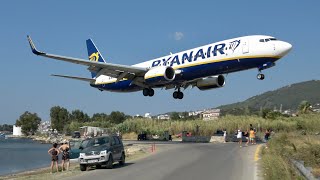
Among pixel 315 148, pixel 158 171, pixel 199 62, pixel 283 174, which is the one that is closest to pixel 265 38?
pixel 199 62

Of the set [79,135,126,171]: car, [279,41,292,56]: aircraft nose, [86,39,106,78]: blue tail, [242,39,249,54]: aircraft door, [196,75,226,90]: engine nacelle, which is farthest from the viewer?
[86,39,106,78]: blue tail

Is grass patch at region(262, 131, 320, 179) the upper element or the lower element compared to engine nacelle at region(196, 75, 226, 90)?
lower

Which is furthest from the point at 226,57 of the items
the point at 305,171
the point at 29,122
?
the point at 29,122

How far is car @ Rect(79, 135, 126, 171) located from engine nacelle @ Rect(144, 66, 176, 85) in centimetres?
1515

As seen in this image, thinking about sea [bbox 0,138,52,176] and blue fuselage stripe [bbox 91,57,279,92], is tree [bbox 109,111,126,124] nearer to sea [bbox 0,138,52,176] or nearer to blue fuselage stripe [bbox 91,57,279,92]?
sea [bbox 0,138,52,176]

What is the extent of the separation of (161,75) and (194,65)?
267 centimetres

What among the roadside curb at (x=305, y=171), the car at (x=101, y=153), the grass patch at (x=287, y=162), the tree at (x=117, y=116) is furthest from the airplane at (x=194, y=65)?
the tree at (x=117, y=116)

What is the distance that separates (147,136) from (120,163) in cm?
4291

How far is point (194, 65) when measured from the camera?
36375mm

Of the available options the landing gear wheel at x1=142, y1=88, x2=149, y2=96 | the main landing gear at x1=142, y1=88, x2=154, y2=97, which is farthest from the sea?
the main landing gear at x1=142, y1=88, x2=154, y2=97

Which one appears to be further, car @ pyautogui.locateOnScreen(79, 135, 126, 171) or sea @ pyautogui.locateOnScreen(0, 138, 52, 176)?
sea @ pyautogui.locateOnScreen(0, 138, 52, 176)

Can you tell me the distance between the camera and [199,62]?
35938 millimetres

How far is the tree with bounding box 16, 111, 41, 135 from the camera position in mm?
185250

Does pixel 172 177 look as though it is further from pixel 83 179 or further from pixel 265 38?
pixel 265 38
